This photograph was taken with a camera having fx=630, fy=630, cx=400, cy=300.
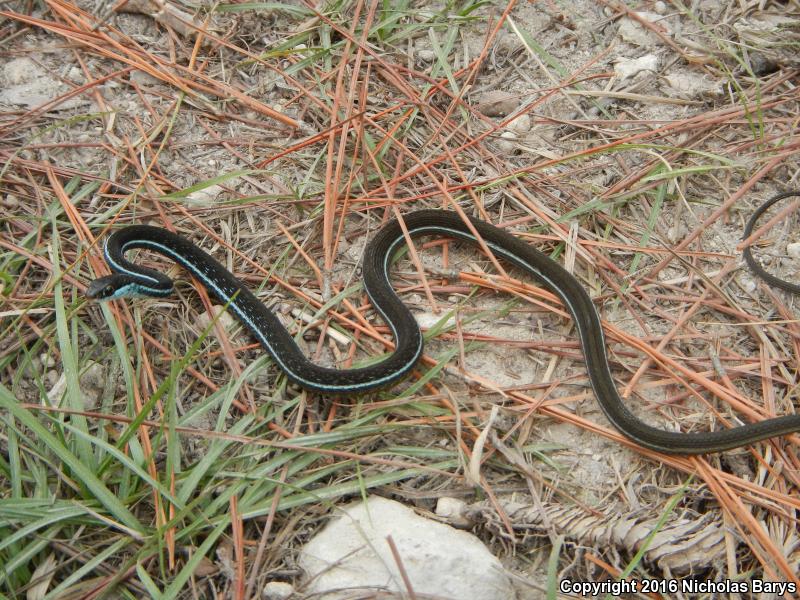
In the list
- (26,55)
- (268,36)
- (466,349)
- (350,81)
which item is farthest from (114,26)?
(466,349)

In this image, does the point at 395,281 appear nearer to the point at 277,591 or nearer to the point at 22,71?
the point at 277,591

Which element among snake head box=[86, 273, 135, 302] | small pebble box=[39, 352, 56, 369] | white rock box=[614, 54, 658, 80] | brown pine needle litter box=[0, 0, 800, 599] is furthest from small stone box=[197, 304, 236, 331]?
white rock box=[614, 54, 658, 80]

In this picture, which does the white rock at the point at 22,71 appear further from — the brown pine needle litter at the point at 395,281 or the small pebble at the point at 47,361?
the small pebble at the point at 47,361

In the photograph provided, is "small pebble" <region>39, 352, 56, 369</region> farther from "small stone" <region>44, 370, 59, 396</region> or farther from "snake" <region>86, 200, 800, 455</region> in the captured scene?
"snake" <region>86, 200, 800, 455</region>

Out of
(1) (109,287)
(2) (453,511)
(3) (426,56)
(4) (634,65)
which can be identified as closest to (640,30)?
(4) (634,65)

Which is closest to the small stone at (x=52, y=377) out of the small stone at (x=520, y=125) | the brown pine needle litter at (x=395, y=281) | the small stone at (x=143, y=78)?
the brown pine needle litter at (x=395, y=281)
